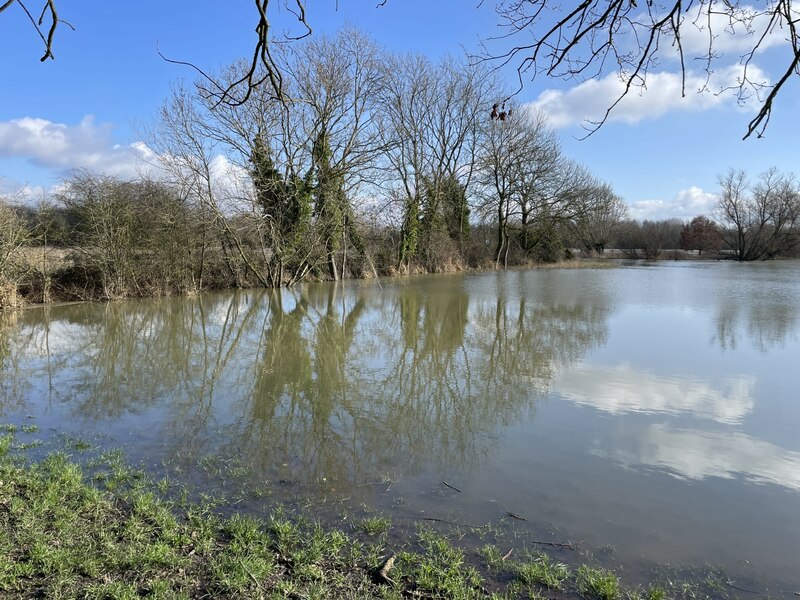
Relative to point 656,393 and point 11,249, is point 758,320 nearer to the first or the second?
point 656,393

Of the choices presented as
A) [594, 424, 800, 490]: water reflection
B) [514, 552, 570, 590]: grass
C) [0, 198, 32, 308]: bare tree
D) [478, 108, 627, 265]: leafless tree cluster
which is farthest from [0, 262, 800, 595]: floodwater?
[478, 108, 627, 265]: leafless tree cluster

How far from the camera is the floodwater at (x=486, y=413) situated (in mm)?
3408

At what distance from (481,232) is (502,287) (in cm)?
1419

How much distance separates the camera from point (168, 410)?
566 cm

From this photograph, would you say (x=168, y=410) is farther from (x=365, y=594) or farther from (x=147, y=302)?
(x=147, y=302)

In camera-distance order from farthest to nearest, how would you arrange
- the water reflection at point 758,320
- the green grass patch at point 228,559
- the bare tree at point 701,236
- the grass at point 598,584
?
the bare tree at point 701,236
the water reflection at point 758,320
the grass at point 598,584
the green grass patch at point 228,559

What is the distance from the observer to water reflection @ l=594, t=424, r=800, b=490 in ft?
13.3

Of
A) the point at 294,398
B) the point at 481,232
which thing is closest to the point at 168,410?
the point at 294,398

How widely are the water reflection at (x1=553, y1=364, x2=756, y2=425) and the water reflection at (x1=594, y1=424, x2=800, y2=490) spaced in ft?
1.95

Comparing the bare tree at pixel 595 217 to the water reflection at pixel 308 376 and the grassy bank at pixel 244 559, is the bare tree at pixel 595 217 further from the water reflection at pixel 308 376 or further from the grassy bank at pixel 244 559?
the grassy bank at pixel 244 559

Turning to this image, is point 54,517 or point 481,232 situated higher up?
point 481,232

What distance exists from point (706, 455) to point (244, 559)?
3764mm

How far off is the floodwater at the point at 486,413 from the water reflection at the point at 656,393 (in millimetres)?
37

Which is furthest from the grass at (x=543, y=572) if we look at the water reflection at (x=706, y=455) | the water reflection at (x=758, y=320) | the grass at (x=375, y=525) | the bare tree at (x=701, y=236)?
the bare tree at (x=701, y=236)
